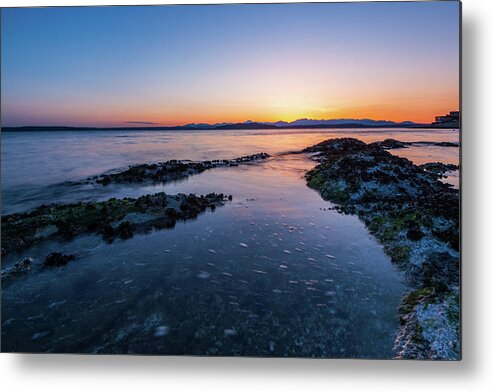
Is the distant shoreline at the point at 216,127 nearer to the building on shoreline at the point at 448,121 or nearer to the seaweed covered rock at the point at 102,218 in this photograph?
the building on shoreline at the point at 448,121

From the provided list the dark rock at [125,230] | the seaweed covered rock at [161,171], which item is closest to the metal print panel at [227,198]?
the dark rock at [125,230]

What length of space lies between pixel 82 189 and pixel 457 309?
7.18 meters

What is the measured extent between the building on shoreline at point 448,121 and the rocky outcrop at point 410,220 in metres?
1.05

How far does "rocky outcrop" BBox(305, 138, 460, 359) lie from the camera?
4.25 metres

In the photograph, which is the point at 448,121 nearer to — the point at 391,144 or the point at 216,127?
the point at 391,144

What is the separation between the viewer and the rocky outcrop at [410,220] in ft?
13.9

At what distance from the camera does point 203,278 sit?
4.98 meters

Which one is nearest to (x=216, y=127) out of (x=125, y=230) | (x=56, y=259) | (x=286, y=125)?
(x=286, y=125)

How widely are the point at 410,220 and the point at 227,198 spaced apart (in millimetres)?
4145

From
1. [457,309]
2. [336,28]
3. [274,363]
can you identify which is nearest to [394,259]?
[457,309]

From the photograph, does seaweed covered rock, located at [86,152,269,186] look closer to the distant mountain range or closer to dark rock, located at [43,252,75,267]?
the distant mountain range

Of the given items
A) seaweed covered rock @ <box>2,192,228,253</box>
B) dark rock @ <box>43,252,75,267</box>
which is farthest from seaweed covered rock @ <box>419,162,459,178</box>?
dark rock @ <box>43,252,75,267</box>

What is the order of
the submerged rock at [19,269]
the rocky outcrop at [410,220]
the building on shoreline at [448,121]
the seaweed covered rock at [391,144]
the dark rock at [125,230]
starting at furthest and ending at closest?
1. the seaweed covered rock at [391,144]
2. the dark rock at [125,230]
3. the submerged rock at [19,269]
4. the building on shoreline at [448,121]
5. the rocky outcrop at [410,220]

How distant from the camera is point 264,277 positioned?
496cm
